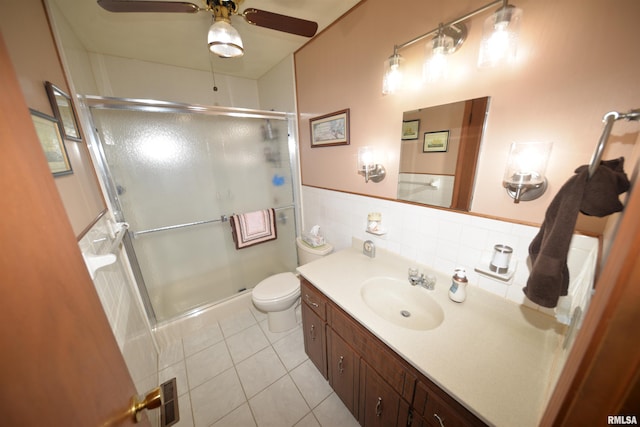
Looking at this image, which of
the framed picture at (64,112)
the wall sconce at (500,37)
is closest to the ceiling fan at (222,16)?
the framed picture at (64,112)

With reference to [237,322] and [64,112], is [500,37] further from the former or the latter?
[237,322]

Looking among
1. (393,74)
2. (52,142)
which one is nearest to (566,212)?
(393,74)

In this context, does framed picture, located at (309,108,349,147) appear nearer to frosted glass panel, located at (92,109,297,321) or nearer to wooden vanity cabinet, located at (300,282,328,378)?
frosted glass panel, located at (92,109,297,321)

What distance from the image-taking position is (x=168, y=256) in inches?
78.5

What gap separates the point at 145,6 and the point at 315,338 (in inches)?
78.2

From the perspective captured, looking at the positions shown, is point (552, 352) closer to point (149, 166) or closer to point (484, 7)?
point (484, 7)

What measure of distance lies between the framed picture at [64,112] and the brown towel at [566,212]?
5.86ft

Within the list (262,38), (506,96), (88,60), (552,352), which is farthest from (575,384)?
(88,60)

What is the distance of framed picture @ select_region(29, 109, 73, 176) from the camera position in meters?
0.69

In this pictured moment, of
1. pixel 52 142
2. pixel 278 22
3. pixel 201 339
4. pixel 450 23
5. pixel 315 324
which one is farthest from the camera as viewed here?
pixel 201 339

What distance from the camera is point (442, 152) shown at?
1.11m

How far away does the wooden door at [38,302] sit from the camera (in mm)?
246

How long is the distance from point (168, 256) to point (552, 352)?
2568mm

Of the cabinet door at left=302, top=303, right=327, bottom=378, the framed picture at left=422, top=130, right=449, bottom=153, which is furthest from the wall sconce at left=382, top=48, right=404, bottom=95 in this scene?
the cabinet door at left=302, top=303, right=327, bottom=378
